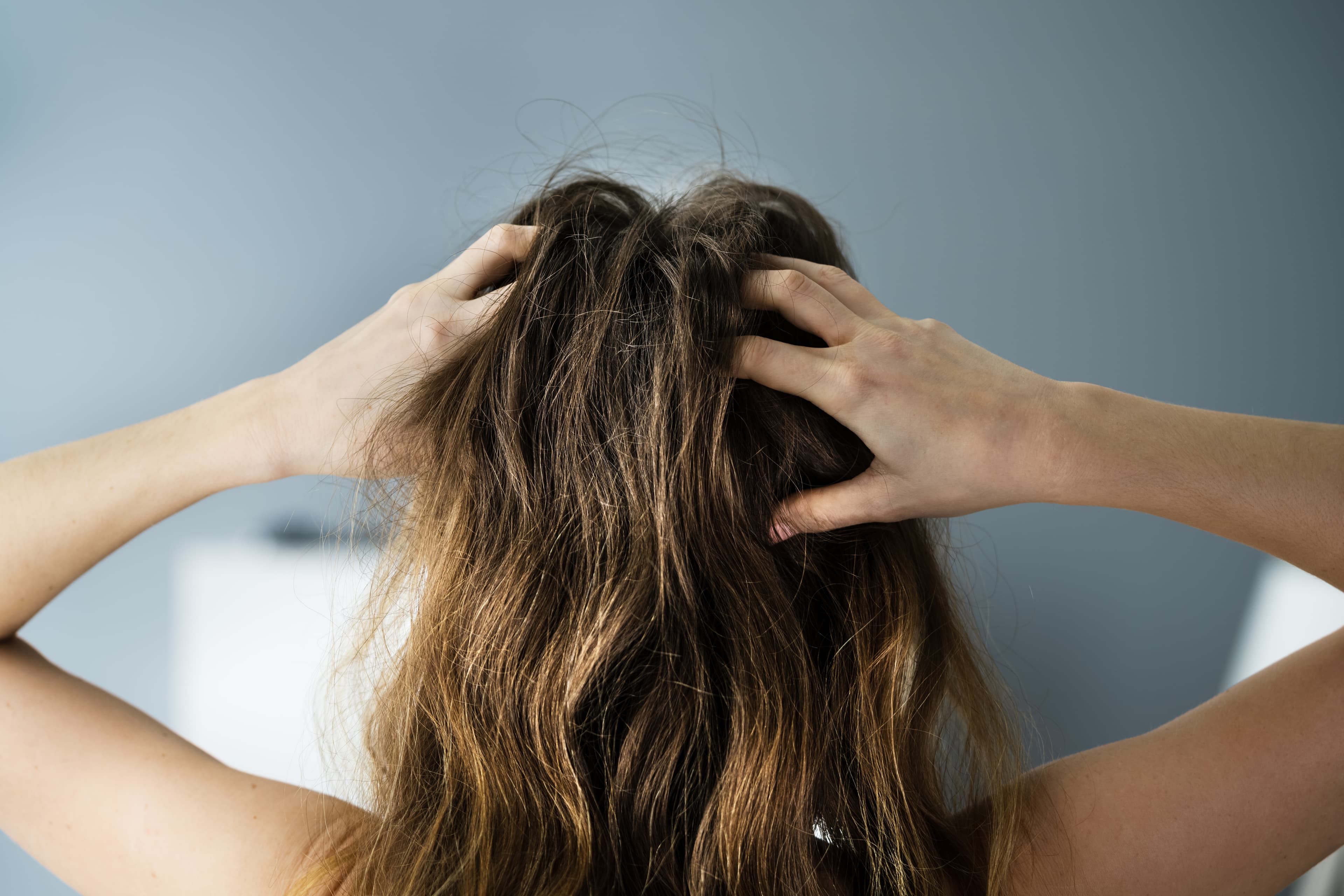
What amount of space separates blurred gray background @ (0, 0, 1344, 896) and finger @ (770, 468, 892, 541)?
74cm

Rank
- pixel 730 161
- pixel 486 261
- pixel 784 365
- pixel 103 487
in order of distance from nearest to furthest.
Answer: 1. pixel 784 365
2. pixel 486 261
3. pixel 103 487
4. pixel 730 161

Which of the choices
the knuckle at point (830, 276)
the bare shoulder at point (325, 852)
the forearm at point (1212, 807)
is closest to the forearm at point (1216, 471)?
the forearm at point (1212, 807)

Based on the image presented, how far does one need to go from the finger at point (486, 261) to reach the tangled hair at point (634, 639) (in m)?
0.03

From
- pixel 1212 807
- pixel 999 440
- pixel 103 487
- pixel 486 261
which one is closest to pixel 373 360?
pixel 486 261

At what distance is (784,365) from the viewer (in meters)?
0.60

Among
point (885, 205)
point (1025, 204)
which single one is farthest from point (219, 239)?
point (1025, 204)

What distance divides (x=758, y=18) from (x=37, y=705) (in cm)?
137

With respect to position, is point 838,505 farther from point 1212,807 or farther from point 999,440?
point 1212,807

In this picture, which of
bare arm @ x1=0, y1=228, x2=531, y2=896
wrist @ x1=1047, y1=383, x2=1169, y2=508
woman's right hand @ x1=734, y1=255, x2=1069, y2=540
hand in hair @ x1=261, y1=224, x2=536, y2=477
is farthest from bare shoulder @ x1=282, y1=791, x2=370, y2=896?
wrist @ x1=1047, y1=383, x2=1169, y2=508

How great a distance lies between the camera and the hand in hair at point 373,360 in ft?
2.27

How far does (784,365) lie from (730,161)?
784 mm

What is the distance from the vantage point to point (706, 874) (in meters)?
0.61

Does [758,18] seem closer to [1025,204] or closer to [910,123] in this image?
[910,123]

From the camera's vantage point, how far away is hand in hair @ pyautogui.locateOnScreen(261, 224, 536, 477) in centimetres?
69
